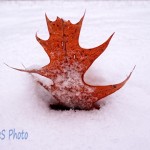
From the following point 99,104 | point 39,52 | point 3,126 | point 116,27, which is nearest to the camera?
point 3,126

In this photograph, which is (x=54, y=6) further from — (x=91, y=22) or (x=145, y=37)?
(x=145, y=37)

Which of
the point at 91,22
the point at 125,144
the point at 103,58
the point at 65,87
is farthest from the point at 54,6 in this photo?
the point at 125,144

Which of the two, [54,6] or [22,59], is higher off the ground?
[54,6]

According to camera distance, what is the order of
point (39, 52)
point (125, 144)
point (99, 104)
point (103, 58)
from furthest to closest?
1. point (39, 52)
2. point (103, 58)
3. point (99, 104)
4. point (125, 144)

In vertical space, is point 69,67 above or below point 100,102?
above

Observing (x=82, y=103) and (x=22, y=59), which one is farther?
(x=22, y=59)

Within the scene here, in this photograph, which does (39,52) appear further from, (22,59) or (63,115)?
(63,115)

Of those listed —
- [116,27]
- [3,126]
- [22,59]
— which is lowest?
[3,126]
